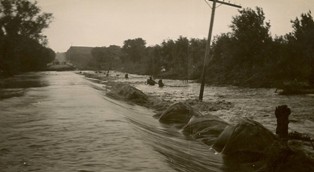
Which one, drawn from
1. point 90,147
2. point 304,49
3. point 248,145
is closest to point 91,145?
point 90,147

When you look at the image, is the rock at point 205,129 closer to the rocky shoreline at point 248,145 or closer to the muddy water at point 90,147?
the rocky shoreline at point 248,145

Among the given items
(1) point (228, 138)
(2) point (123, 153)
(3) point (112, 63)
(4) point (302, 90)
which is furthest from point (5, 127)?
(3) point (112, 63)

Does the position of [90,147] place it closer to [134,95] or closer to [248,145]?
[248,145]

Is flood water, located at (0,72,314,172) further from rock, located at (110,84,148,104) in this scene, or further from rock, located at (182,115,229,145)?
rock, located at (110,84,148,104)

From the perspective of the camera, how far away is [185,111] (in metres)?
13.4

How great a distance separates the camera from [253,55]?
45.4 meters

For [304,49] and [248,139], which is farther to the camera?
[304,49]

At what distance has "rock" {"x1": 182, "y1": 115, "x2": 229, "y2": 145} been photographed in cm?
999

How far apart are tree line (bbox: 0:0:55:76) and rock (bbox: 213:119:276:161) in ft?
145

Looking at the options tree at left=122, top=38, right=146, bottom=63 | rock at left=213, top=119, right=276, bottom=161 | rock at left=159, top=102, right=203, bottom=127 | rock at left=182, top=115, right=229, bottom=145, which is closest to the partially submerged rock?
rock at left=213, top=119, right=276, bottom=161

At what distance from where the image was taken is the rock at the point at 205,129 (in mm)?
9991

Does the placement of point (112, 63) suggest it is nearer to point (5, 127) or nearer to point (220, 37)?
point (220, 37)

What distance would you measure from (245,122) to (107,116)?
211 inches

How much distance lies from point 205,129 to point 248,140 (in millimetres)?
2900
